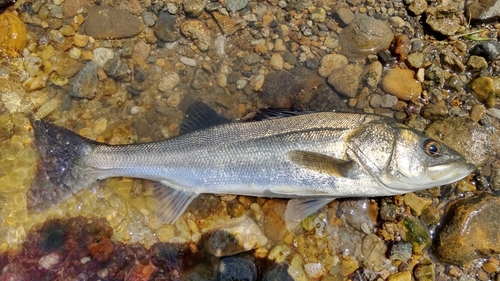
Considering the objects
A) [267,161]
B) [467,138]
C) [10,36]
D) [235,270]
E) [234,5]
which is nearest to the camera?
[267,161]

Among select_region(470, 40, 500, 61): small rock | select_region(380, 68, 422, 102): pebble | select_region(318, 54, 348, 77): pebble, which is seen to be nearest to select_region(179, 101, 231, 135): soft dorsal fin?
select_region(318, 54, 348, 77): pebble

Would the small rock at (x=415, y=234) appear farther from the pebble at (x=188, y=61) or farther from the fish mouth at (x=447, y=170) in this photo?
the pebble at (x=188, y=61)

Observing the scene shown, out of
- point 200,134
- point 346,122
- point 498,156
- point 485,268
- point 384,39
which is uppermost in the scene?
point 384,39

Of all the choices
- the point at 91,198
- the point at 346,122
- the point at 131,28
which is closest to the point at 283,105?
the point at 346,122

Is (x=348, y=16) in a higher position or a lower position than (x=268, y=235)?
higher

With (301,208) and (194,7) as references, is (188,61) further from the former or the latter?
(301,208)

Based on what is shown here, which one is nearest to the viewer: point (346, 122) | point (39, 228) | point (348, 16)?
point (346, 122)

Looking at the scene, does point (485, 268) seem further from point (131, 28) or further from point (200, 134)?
point (131, 28)

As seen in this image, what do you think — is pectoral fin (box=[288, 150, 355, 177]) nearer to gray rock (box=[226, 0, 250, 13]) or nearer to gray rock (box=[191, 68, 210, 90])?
gray rock (box=[191, 68, 210, 90])

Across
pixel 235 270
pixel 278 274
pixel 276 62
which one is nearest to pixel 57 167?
pixel 235 270
